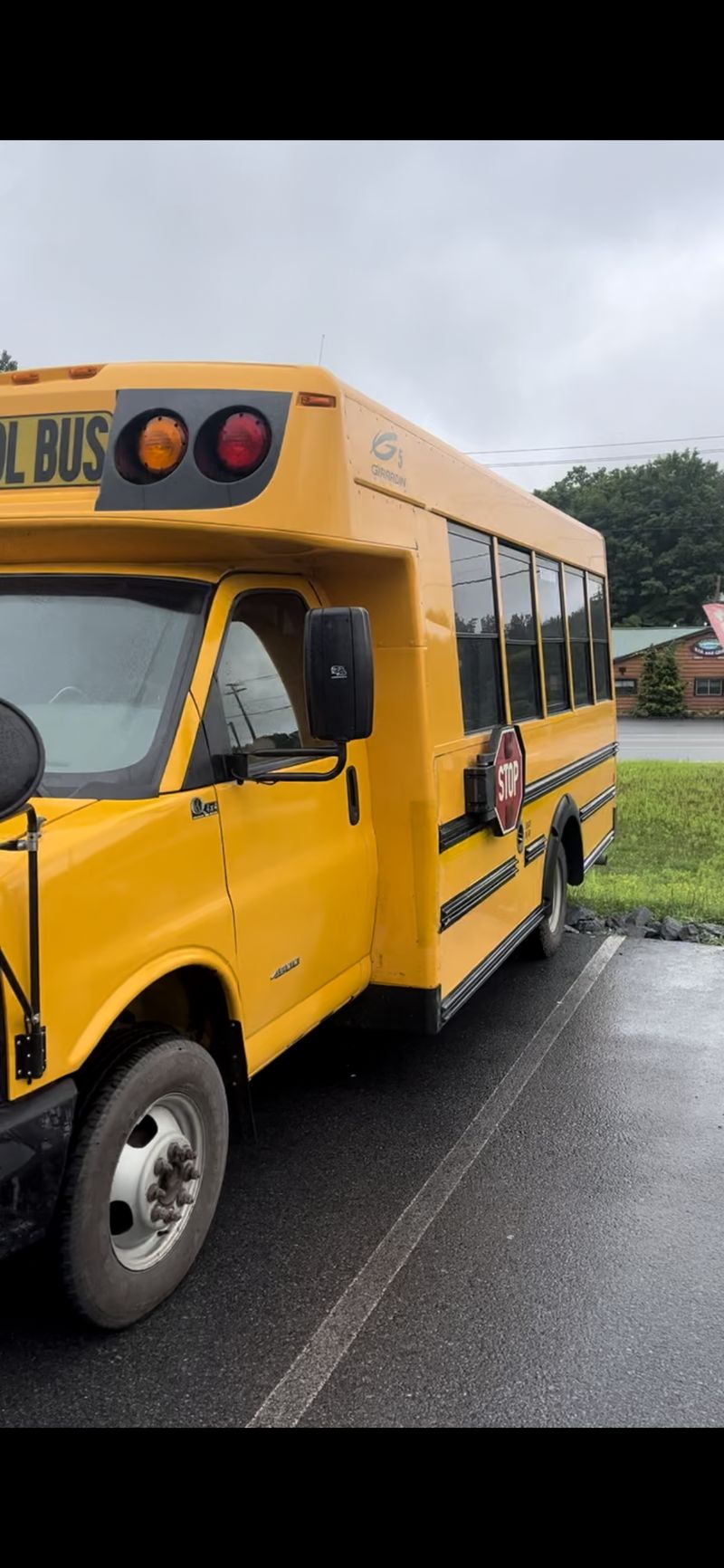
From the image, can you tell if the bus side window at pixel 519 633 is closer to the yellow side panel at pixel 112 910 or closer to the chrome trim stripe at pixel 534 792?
the chrome trim stripe at pixel 534 792

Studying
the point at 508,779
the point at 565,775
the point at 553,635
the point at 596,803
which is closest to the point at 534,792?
the point at 508,779

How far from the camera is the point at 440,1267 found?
3.21 metres

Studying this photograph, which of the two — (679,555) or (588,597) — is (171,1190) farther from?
(679,555)

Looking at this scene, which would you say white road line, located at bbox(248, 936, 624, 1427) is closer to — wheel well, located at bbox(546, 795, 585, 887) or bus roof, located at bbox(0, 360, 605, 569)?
wheel well, located at bbox(546, 795, 585, 887)

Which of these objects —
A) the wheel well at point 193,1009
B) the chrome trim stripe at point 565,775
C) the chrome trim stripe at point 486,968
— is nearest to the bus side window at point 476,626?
the chrome trim stripe at point 565,775

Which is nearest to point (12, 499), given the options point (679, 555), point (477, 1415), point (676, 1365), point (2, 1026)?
point (2, 1026)

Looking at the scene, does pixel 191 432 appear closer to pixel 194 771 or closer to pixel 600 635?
pixel 194 771

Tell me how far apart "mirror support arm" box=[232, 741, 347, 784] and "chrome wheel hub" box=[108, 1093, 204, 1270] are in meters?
0.96

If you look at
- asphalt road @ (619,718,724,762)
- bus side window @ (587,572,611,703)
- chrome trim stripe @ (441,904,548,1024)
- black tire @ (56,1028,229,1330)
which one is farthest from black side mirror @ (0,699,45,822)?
asphalt road @ (619,718,724,762)

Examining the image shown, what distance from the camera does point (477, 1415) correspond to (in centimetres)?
254

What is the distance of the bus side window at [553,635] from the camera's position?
610 cm

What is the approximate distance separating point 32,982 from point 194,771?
848 mm

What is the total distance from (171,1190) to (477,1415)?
1.01m

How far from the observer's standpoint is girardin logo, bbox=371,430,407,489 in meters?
3.63
